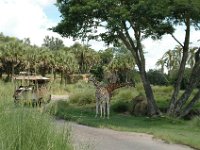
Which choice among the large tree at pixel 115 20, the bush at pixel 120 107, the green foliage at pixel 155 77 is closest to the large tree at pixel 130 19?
the large tree at pixel 115 20

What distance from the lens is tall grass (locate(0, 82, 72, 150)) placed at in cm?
695

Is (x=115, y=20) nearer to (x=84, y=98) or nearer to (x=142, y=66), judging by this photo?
(x=142, y=66)

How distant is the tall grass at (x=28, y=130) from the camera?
6.95 m

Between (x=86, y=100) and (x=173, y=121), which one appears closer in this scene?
(x=173, y=121)

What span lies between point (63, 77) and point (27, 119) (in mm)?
66388

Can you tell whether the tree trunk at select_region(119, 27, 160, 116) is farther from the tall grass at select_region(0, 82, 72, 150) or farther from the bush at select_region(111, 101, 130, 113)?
the tall grass at select_region(0, 82, 72, 150)

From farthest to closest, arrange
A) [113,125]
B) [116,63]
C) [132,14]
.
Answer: [116,63] → [132,14] → [113,125]

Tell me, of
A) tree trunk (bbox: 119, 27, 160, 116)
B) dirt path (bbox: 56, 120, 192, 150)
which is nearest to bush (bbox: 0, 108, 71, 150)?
dirt path (bbox: 56, 120, 192, 150)

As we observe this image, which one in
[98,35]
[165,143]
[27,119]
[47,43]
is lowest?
[165,143]

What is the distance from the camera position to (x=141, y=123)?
20.2 m

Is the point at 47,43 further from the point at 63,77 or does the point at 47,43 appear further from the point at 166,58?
the point at 166,58

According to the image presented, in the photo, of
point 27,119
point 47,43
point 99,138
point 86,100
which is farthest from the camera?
point 47,43

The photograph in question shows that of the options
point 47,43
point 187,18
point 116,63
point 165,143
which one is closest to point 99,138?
point 165,143

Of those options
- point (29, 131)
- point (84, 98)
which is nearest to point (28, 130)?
point (29, 131)
